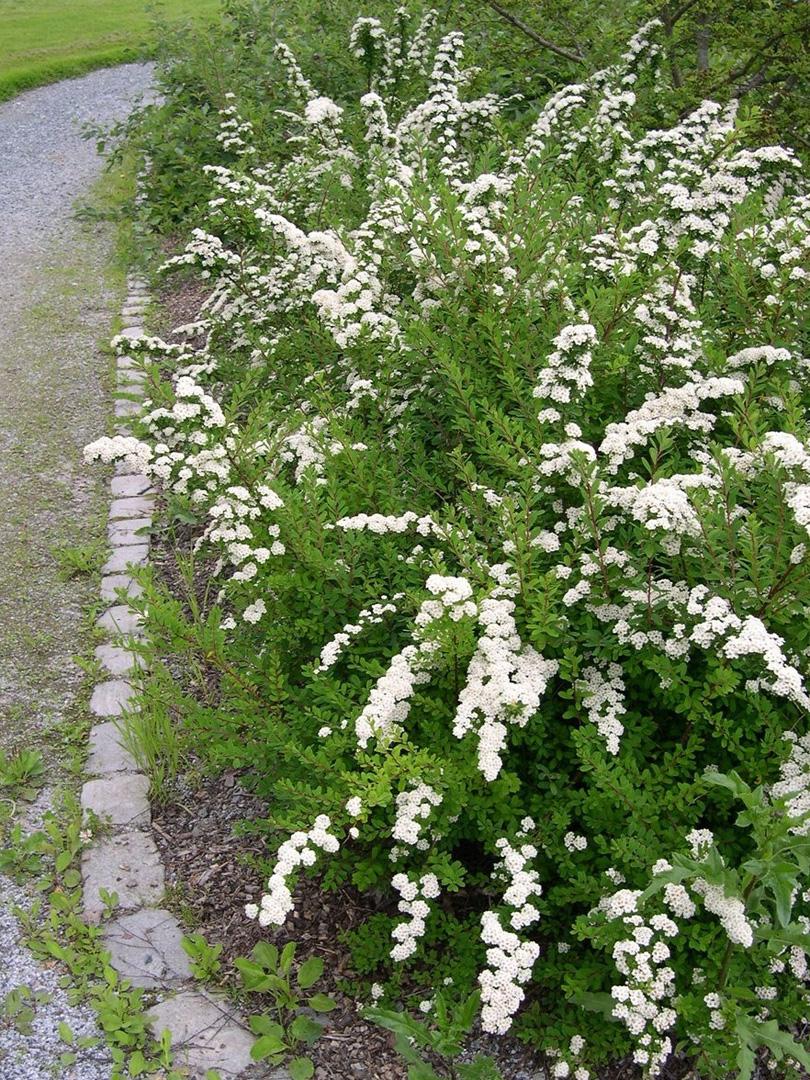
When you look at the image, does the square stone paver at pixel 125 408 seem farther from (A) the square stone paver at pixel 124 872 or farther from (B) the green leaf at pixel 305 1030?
(B) the green leaf at pixel 305 1030

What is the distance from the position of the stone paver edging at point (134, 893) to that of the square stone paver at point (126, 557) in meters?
0.13

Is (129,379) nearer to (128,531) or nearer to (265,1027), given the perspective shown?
(128,531)

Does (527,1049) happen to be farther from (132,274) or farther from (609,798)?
(132,274)

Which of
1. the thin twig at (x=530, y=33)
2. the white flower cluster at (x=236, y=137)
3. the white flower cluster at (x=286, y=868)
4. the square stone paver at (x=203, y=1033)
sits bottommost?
the square stone paver at (x=203, y=1033)

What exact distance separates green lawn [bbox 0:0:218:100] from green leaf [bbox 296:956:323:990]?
43.0 ft

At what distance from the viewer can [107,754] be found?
137 inches

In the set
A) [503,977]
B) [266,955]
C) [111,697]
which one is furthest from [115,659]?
[503,977]

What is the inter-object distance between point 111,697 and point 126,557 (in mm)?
978

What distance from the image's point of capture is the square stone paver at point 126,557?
4469mm

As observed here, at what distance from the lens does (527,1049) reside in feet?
8.33

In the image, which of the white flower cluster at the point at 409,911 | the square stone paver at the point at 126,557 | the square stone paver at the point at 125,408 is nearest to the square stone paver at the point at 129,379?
the square stone paver at the point at 125,408

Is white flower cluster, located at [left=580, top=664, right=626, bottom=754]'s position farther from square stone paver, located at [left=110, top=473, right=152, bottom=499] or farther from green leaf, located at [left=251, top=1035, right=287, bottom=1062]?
square stone paver, located at [left=110, top=473, right=152, bottom=499]

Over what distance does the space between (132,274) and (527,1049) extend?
21.6 feet

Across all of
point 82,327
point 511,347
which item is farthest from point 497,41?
point 511,347
